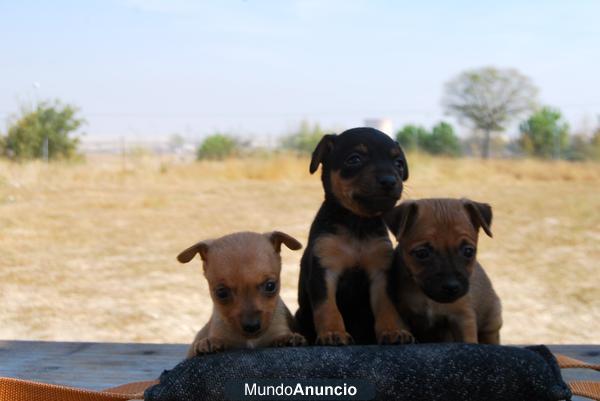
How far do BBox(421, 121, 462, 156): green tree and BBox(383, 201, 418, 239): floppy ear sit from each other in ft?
89.8

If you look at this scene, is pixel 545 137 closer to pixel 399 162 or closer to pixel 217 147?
pixel 217 147

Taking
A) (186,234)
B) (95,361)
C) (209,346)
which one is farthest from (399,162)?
(186,234)

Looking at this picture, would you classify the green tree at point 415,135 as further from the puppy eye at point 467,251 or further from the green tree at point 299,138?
the puppy eye at point 467,251

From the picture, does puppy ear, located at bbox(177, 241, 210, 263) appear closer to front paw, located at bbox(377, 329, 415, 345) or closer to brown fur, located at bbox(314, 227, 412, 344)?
brown fur, located at bbox(314, 227, 412, 344)

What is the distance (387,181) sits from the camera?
7.91ft

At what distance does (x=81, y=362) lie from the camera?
3.71m

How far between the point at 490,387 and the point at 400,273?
21.2 inches

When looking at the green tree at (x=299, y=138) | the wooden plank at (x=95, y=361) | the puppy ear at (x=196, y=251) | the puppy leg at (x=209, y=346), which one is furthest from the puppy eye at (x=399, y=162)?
the green tree at (x=299, y=138)

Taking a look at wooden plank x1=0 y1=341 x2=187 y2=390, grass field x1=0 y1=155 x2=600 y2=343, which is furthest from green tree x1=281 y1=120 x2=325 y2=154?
wooden plank x1=0 y1=341 x2=187 y2=390

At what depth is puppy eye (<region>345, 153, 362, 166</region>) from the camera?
2.54 m

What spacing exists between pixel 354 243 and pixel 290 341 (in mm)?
422

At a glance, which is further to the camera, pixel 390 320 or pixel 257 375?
pixel 390 320

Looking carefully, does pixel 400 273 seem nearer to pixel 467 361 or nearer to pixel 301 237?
pixel 467 361

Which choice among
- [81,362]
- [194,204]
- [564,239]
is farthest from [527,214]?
[81,362]
